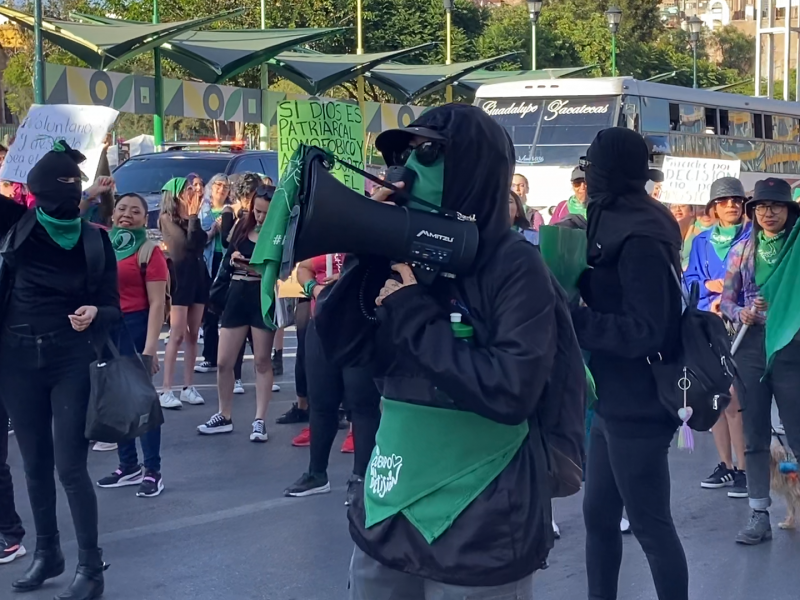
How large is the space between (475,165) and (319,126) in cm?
373

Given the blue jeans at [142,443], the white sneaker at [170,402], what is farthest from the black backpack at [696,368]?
the white sneaker at [170,402]

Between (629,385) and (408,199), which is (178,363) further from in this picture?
(408,199)

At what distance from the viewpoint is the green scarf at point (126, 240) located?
6.96 m

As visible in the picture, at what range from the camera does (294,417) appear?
876 centimetres

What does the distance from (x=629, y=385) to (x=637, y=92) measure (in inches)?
657

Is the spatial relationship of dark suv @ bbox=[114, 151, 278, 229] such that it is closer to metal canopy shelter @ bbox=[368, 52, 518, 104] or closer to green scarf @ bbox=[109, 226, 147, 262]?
green scarf @ bbox=[109, 226, 147, 262]

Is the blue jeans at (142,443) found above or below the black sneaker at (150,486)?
above

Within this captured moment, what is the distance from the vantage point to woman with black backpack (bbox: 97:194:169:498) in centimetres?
679

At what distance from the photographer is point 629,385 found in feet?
13.3

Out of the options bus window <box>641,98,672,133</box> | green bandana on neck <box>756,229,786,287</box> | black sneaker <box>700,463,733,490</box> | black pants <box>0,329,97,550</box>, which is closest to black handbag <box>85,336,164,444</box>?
black pants <box>0,329,97,550</box>

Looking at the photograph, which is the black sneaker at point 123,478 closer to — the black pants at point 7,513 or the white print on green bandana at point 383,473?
the black pants at point 7,513

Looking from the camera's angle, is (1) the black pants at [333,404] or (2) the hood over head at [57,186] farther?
(1) the black pants at [333,404]

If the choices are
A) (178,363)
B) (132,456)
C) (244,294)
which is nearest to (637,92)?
(178,363)

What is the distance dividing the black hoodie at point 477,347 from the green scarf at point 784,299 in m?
3.13
